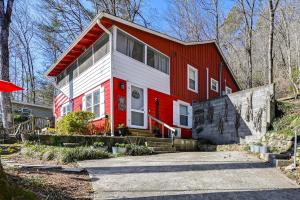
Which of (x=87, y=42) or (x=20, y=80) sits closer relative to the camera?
(x=87, y=42)

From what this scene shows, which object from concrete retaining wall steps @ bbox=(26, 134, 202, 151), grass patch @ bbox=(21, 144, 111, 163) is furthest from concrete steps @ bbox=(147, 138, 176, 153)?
grass patch @ bbox=(21, 144, 111, 163)

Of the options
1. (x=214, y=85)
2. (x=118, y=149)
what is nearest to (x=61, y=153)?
(x=118, y=149)

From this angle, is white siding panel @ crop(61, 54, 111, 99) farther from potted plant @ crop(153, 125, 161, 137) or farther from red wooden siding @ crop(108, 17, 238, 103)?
potted plant @ crop(153, 125, 161, 137)

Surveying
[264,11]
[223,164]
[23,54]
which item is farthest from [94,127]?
[23,54]

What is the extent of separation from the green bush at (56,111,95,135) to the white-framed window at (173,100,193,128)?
5096 millimetres

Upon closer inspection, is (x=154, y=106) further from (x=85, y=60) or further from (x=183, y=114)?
(x=85, y=60)

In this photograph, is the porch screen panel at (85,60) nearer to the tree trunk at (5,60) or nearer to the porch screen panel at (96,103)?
the porch screen panel at (96,103)

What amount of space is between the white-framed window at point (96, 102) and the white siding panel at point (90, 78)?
328mm

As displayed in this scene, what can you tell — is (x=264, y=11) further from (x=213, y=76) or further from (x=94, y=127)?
(x=94, y=127)

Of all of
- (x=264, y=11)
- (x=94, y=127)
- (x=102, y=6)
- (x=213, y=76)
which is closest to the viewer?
(x=94, y=127)

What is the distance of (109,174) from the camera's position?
6.17 metres

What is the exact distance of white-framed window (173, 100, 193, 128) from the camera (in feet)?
50.2

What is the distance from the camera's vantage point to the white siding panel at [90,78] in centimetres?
1229

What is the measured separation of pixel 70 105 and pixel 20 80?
2108 cm
